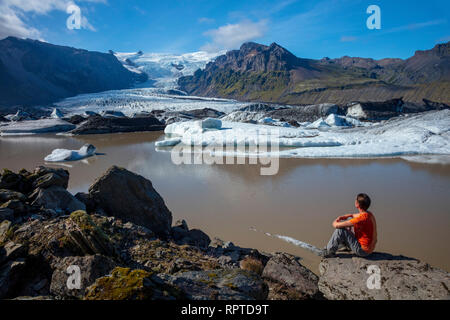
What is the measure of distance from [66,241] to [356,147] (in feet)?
54.5

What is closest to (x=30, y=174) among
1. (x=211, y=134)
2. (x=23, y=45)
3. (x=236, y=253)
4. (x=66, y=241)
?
(x=66, y=241)

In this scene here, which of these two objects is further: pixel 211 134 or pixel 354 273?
pixel 211 134

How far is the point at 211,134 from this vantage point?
21484 mm

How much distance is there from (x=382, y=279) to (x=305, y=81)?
502 feet

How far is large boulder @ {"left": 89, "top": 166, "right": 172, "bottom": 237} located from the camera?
538 cm

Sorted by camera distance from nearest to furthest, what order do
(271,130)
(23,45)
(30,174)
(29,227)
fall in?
1. (29,227)
2. (30,174)
3. (271,130)
4. (23,45)

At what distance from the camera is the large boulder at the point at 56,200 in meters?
4.82

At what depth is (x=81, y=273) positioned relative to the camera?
8.44ft

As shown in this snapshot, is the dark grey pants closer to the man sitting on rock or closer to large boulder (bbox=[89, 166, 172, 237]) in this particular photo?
the man sitting on rock

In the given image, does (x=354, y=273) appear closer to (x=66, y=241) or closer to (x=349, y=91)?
(x=66, y=241)

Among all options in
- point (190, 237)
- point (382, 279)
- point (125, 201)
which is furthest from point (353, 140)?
point (125, 201)

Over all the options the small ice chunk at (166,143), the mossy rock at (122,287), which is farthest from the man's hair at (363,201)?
the small ice chunk at (166,143)

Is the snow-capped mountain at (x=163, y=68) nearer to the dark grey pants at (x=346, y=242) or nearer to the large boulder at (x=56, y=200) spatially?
the large boulder at (x=56, y=200)
